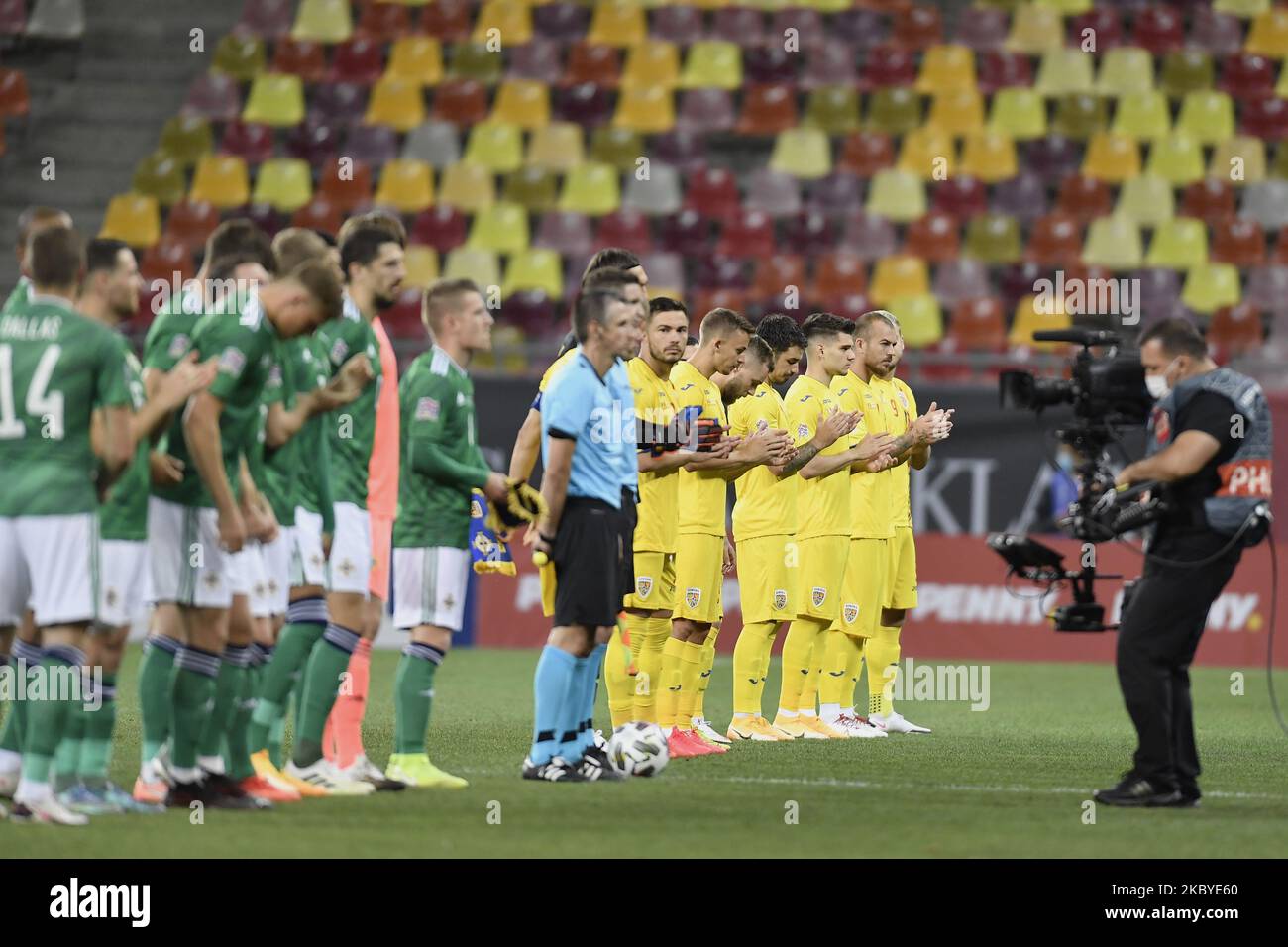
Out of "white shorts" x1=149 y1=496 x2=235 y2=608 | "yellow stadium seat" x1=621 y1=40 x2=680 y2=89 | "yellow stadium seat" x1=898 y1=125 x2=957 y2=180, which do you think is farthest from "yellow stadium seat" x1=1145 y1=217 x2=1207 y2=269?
"white shorts" x1=149 y1=496 x2=235 y2=608

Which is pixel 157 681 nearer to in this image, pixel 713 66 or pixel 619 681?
pixel 619 681

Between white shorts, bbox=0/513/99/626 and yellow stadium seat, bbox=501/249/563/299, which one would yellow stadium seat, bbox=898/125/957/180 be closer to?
yellow stadium seat, bbox=501/249/563/299

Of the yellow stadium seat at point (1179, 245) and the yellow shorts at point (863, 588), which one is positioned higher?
the yellow stadium seat at point (1179, 245)

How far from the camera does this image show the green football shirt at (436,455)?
860 centimetres

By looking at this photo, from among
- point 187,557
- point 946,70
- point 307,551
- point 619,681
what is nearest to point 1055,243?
point 946,70

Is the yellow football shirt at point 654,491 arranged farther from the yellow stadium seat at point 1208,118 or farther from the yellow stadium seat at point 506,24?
the yellow stadium seat at point 506,24

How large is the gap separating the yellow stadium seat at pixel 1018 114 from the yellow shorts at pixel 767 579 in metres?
11.7

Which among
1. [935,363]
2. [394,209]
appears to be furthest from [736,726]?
[394,209]

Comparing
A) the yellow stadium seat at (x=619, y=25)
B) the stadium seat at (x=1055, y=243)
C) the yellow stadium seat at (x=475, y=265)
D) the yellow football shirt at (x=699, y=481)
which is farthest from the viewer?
the yellow stadium seat at (x=619, y=25)

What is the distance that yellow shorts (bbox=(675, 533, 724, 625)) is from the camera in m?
10.9

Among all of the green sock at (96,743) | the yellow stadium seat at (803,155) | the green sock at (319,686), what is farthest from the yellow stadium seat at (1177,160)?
the green sock at (96,743)

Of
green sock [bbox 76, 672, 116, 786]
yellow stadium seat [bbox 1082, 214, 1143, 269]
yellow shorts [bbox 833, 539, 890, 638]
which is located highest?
yellow stadium seat [bbox 1082, 214, 1143, 269]

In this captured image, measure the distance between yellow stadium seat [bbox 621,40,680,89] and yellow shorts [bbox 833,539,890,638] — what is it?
1142cm
